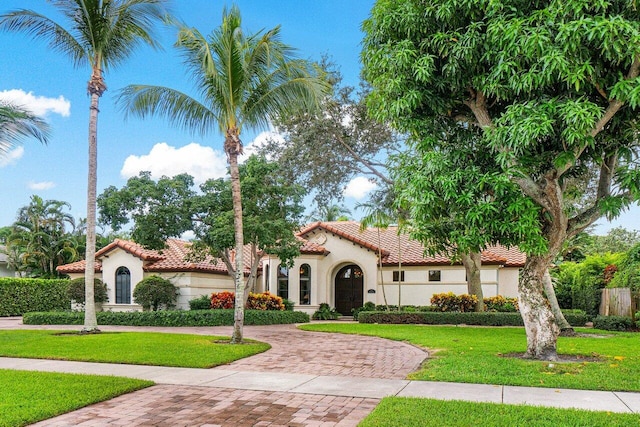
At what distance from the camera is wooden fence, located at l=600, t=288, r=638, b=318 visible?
827 inches

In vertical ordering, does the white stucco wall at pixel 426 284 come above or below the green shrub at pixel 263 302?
above

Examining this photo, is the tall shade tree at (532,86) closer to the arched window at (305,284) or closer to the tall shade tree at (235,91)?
the tall shade tree at (235,91)

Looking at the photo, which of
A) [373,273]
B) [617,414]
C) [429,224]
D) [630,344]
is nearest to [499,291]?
[373,273]

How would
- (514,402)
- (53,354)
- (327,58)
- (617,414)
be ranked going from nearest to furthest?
(617,414)
(514,402)
(53,354)
(327,58)

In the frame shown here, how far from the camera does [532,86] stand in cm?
923

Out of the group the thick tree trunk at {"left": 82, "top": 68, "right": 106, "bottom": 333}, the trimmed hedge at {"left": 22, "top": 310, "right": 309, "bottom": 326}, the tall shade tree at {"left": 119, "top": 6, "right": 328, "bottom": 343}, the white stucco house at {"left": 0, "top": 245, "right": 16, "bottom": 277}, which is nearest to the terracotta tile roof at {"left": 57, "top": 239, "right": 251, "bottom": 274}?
the trimmed hedge at {"left": 22, "top": 310, "right": 309, "bottom": 326}

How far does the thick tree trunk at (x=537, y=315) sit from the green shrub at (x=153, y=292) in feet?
59.1

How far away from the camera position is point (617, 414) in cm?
675

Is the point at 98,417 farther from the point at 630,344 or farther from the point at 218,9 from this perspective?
the point at 630,344

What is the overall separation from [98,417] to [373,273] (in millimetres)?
22453

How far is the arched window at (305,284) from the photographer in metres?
28.4

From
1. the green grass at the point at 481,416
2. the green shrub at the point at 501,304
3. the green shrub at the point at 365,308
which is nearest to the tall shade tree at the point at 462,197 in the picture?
the green grass at the point at 481,416

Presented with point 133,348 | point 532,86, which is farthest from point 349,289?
point 532,86

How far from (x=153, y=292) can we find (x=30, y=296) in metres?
11.6
